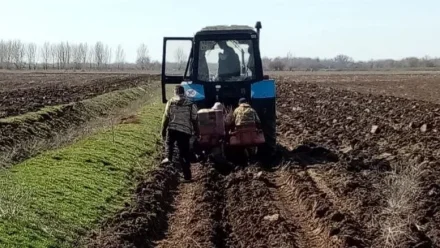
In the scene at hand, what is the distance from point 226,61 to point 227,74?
256mm

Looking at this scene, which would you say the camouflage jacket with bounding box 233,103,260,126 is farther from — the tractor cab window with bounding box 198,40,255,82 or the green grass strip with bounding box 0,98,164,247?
the green grass strip with bounding box 0,98,164,247

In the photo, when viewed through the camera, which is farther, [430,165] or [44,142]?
[44,142]

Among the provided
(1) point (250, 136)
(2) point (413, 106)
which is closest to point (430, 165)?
(1) point (250, 136)

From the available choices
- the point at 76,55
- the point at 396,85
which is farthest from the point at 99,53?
the point at 396,85

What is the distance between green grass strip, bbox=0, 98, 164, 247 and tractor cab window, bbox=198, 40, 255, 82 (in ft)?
6.95

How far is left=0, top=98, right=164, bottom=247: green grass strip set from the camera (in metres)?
7.43

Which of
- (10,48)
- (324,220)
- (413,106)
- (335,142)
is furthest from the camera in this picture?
(10,48)

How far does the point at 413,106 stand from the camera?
74.8 ft

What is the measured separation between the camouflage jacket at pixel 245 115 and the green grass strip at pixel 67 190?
77.0 inches

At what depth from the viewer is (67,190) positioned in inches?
372

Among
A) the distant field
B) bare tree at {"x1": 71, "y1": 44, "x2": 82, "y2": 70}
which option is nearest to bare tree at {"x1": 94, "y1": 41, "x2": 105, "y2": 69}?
bare tree at {"x1": 71, "y1": 44, "x2": 82, "y2": 70}

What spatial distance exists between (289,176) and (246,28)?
3696 millimetres

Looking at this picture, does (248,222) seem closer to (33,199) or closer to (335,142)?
(33,199)

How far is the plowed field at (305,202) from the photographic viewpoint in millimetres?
7672
